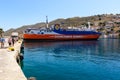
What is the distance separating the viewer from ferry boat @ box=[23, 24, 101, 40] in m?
97.0

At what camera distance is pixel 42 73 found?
947 inches

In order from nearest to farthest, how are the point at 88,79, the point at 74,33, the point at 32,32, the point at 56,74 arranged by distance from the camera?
the point at 88,79 → the point at 56,74 → the point at 32,32 → the point at 74,33

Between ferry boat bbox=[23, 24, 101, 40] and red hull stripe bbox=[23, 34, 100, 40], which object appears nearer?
red hull stripe bbox=[23, 34, 100, 40]

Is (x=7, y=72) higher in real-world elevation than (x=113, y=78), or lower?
higher

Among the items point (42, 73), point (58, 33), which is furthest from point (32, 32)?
point (42, 73)

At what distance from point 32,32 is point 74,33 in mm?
19218

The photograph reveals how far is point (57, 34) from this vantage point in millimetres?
100625

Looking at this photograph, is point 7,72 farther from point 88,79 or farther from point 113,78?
point 113,78

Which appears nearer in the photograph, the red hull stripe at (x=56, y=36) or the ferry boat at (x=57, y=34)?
the red hull stripe at (x=56, y=36)

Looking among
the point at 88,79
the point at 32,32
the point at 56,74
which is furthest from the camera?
the point at 32,32

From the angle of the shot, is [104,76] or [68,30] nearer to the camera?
[104,76]

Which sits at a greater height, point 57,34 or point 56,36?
point 57,34

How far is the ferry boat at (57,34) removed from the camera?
97.0 m

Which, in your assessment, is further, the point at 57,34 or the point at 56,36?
the point at 57,34
